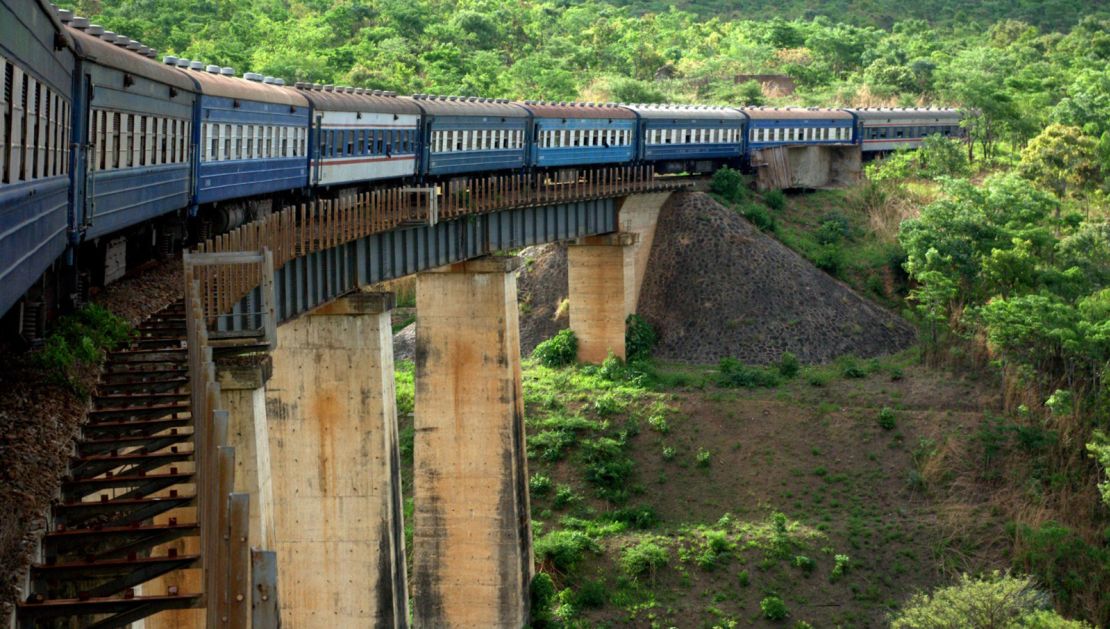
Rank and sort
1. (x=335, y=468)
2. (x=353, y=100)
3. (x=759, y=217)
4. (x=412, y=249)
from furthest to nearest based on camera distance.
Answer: (x=759, y=217)
(x=353, y=100)
(x=412, y=249)
(x=335, y=468)

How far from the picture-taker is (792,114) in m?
61.5

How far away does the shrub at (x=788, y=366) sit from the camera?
152 feet

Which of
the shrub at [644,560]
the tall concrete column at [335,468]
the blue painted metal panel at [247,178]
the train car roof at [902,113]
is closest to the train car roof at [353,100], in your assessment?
the blue painted metal panel at [247,178]

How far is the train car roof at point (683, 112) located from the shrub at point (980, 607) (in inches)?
964

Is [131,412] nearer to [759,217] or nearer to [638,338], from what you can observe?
[638,338]

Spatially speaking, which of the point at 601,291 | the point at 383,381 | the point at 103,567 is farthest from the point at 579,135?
the point at 103,567

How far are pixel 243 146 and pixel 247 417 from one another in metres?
7.72

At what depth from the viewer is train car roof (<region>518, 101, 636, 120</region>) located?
1818 inches

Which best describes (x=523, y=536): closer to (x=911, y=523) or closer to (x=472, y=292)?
(x=472, y=292)

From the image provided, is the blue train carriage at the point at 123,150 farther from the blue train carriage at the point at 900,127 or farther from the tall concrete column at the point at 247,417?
the blue train carriage at the point at 900,127

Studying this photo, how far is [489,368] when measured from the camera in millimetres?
38406

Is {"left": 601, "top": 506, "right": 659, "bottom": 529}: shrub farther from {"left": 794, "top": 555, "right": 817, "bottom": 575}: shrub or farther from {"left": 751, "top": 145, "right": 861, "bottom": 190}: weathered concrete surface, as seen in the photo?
{"left": 751, "top": 145, "right": 861, "bottom": 190}: weathered concrete surface

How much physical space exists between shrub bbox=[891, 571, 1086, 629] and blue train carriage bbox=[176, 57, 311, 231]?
14.7 meters

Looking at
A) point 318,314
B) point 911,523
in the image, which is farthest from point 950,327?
point 318,314
